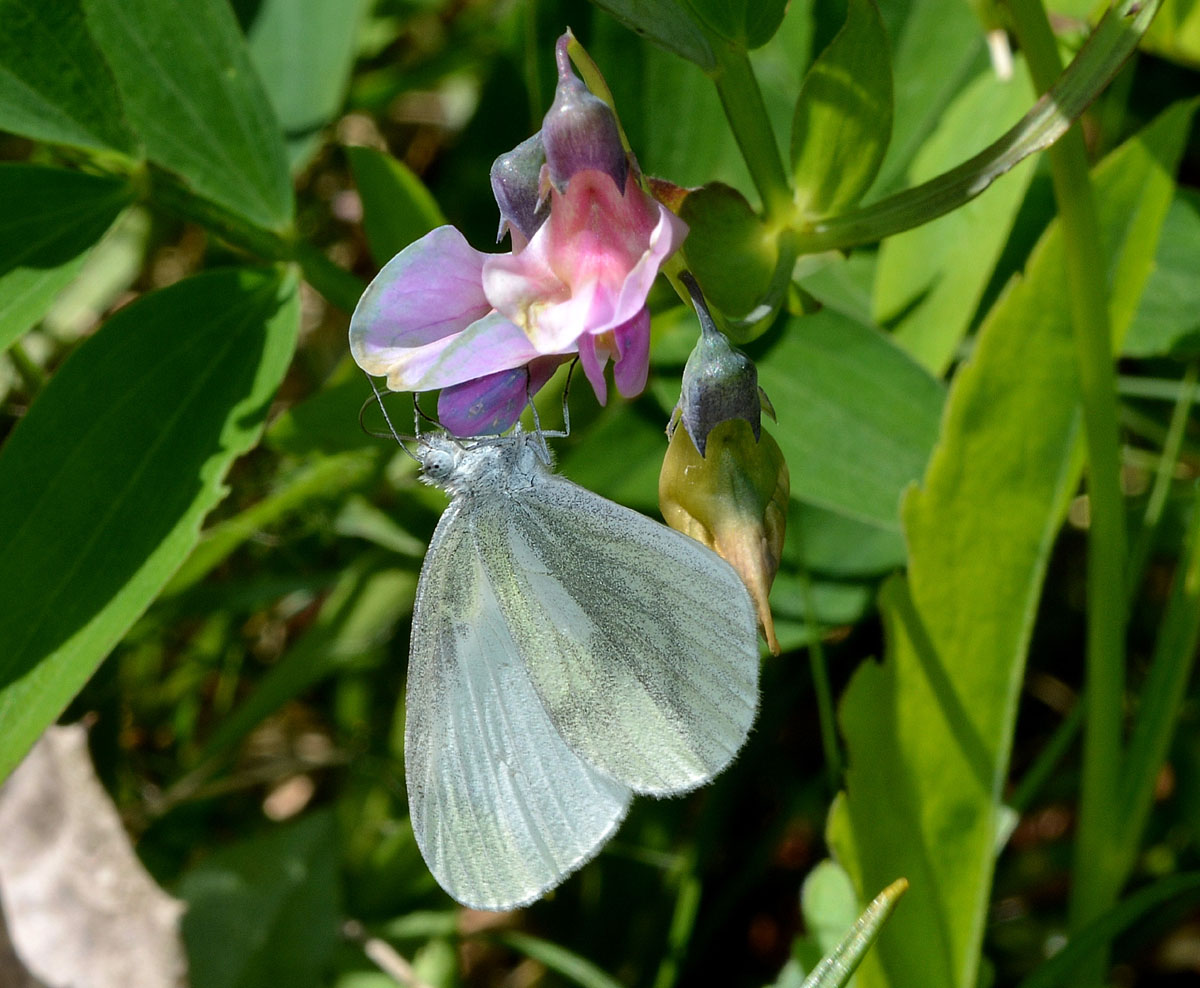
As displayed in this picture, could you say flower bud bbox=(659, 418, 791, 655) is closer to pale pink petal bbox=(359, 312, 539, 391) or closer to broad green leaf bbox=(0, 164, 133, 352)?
pale pink petal bbox=(359, 312, 539, 391)

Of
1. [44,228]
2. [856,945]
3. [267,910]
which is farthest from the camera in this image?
[267,910]

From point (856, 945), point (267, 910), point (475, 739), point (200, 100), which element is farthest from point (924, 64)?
point (267, 910)

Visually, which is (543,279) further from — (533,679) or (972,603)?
(972,603)

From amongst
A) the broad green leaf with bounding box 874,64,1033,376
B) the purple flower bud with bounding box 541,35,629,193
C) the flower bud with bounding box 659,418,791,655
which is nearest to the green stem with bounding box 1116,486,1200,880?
the broad green leaf with bounding box 874,64,1033,376

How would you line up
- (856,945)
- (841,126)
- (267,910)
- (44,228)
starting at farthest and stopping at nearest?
(267,910) → (44,228) → (841,126) → (856,945)

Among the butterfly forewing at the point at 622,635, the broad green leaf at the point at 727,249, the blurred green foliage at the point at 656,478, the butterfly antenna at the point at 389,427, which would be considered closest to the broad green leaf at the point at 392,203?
the blurred green foliage at the point at 656,478

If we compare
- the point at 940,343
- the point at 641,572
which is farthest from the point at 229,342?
the point at 940,343
